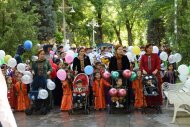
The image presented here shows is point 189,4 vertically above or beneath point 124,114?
above

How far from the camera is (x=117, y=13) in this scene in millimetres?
51625

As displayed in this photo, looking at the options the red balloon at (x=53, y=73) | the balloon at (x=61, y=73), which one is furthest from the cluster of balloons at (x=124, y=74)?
the red balloon at (x=53, y=73)

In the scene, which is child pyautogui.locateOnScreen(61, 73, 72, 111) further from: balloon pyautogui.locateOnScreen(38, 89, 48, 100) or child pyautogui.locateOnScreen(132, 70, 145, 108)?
child pyautogui.locateOnScreen(132, 70, 145, 108)

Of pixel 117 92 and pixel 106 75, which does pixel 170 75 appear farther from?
pixel 117 92

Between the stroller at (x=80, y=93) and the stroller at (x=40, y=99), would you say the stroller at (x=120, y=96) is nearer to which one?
the stroller at (x=80, y=93)

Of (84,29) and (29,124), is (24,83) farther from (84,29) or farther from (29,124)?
(84,29)

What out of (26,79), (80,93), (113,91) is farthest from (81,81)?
(26,79)

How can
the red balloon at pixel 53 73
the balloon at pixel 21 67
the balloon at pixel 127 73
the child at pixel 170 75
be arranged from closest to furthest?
1. the balloon at pixel 127 73
2. the balloon at pixel 21 67
3. the red balloon at pixel 53 73
4. the child at pixel 170 75

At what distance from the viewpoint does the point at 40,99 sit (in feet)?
36.7

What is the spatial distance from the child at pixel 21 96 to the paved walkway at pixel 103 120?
27.5 inches

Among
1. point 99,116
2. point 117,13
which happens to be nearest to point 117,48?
point 99,116

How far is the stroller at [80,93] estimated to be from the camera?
11.0 metres

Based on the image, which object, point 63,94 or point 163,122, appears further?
point 63,94

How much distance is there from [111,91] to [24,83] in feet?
8.33
